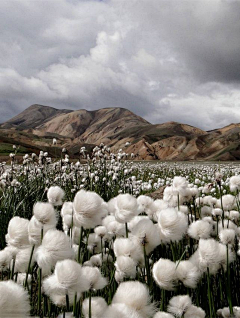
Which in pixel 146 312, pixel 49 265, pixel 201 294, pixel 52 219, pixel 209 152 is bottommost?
pixel 201 294

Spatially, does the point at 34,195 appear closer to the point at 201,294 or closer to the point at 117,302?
the point at 201,294

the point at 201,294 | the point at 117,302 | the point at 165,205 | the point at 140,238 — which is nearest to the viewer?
the point at 117,302

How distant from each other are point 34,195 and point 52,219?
15.2 feet

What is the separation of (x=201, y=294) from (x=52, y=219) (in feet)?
4.34

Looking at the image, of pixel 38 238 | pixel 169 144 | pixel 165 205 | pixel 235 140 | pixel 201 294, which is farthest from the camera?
pixel 169 144

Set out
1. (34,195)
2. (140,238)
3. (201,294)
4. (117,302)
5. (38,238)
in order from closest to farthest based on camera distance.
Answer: (117,302), (38,238), (140,238), (201,294), (34,195)

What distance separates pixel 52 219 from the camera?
5.27ft

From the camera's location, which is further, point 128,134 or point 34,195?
point 128,134

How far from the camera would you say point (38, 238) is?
5.25ft

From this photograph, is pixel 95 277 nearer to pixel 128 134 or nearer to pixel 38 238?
pixel 38 238

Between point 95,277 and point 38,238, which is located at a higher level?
point 38,238

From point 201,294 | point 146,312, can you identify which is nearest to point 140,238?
point 146,312

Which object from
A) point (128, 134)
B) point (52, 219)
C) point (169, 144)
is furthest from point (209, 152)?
point (128, 134)

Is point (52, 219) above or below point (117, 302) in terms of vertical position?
above
